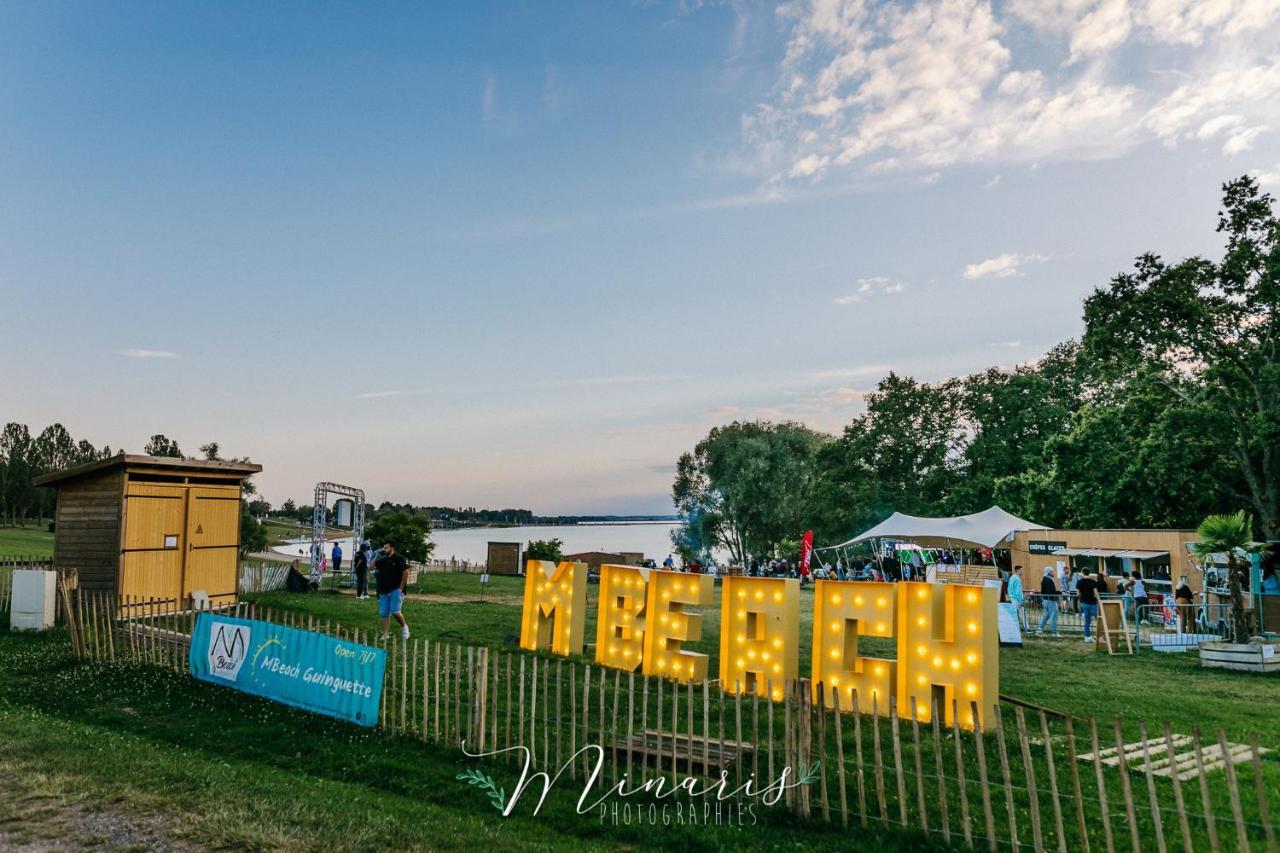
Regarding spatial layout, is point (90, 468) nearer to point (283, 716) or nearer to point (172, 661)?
point (172, 661)

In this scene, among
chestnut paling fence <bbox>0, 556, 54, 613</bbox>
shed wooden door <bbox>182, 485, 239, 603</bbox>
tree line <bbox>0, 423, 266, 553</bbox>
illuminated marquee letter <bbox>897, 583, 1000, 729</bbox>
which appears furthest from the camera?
tree line <bbox>0, 423, 266, 553</bbox>

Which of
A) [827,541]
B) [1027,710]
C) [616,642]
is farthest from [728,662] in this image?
[827,541]

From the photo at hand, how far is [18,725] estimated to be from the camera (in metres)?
9.75

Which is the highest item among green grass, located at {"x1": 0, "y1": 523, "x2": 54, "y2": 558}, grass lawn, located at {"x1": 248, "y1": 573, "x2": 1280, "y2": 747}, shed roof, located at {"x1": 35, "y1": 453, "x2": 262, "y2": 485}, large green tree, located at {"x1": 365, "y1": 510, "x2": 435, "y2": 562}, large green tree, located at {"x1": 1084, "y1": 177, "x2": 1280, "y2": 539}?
large green tree, located at {"x1": 1084, "y1": 177, "x2": 1280, "y2": 539}

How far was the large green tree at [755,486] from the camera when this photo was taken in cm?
6419

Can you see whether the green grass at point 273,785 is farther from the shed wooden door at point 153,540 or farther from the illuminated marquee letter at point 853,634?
the shed wooden door at point 153,540

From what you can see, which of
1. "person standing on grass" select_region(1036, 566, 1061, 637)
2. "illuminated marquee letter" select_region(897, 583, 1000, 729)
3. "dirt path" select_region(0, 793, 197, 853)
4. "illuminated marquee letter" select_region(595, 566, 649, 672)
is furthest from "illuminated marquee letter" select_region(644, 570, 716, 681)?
"person standing on grass" select_region(1036, 566, 1061, 637)

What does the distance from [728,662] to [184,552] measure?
15.5 m

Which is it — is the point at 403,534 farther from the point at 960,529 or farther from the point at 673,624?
the point at 673,624

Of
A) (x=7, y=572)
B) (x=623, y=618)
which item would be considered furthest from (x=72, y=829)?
(x=7, y=572)

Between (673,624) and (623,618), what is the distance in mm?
1202

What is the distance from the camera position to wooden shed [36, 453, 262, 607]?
63.3 ft

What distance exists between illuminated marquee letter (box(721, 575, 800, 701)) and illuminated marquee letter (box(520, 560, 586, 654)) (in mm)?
3362

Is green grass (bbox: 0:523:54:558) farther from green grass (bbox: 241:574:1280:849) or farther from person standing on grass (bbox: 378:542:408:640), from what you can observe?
person standing on grass (bbox: 378:542:408:640)
